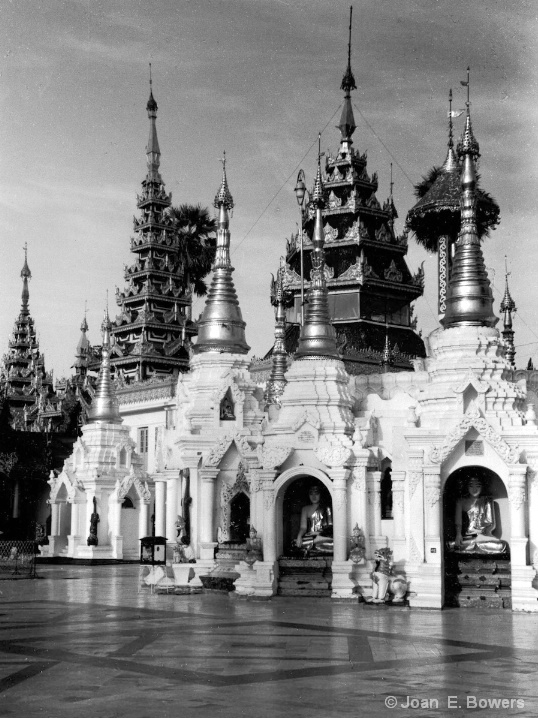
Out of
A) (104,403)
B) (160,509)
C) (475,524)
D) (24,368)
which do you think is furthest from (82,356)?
(475,524)

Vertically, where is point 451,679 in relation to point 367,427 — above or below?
below

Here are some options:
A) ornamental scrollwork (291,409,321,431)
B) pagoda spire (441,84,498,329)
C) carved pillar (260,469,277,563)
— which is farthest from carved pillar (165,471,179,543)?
pagoda spire (441,84,498,329)

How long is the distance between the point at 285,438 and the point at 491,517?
486 cm

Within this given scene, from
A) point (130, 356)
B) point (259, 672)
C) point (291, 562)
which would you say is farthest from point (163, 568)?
point (130, 356)

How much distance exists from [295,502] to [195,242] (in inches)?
1699

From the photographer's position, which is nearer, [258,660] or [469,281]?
[258,660]

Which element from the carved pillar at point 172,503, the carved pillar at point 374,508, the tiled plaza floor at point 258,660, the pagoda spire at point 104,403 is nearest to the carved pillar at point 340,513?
the carved pillar at point 374,508

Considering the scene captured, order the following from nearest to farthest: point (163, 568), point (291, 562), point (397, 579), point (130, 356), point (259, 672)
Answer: point (259, 672), point (397, 579), point (291, 562), point (163, 568), point (130, 356)

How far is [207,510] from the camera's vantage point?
29.7 meters

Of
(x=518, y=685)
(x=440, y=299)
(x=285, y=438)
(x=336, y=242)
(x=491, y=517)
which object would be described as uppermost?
(x=336, y=242)

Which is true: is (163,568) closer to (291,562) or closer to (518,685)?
(291,562)

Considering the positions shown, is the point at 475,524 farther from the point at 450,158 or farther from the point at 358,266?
the point at 358,266

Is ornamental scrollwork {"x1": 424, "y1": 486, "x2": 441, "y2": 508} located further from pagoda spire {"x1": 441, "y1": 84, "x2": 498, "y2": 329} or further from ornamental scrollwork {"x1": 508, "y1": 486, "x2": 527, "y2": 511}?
pagoda spire {"x1": 441, "y1": 84, "x2": 498, "y2": 329}

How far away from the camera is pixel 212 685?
1277cm
